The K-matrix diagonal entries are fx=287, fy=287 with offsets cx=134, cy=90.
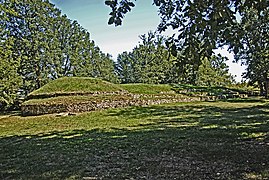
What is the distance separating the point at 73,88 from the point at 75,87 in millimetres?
243

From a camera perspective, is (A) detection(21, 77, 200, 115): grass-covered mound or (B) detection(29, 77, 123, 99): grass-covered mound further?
(B) detection(29, 77, 123, 99): grass-covered mound

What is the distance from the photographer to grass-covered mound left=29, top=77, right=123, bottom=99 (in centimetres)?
2328

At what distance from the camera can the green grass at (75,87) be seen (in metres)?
23.6

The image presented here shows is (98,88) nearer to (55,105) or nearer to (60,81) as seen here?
(60,81)

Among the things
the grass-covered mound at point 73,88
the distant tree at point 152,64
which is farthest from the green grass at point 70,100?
the distant tree at point 152,64

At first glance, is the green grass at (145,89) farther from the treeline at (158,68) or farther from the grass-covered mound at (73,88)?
the treeline at (158,68)

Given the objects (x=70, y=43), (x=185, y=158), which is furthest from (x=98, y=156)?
(x=70, y=43)

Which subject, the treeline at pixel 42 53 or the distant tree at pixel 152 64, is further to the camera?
the distant tree at pixel 152 64

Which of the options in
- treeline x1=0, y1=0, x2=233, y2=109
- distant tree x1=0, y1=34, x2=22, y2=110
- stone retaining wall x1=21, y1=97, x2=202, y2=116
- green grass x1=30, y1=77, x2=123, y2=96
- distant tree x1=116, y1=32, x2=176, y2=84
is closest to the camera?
stone retaining wall x1=21, y1=97, x2=202, y2=116

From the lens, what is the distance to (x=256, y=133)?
8758mm

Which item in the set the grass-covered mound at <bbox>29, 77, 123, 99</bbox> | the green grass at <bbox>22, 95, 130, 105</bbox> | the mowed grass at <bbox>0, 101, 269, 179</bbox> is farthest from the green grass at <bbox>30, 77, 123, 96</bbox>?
the mowed grass at <bbox>0, 101, 269, 179</bbox>

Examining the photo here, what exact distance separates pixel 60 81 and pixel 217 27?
74.1ft

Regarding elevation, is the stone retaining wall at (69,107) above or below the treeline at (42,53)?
below

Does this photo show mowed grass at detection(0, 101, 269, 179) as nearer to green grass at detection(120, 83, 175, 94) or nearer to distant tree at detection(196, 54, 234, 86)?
green grass at detection(120, 83, 175, 94)
